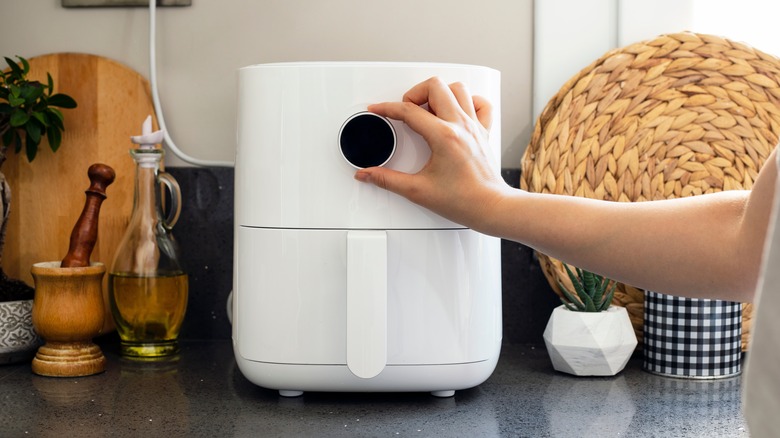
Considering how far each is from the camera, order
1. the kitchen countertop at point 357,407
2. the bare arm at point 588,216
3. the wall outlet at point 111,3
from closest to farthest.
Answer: the bare arm at point 588,216, the kitchen countertop at point 357,407, the wall outlet at point 111,3

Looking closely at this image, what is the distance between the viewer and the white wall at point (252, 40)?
3.64 feet

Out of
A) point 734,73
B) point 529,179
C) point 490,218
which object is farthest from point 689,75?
point 490,218

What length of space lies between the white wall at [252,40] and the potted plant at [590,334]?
0.25 meters

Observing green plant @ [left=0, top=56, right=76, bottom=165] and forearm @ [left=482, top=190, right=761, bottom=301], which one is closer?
forearm @ [left=482, top=190, right=761, bottom=301]

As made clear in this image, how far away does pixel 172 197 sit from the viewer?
1.03m

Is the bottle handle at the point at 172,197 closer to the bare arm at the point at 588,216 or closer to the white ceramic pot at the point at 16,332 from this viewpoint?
the white ceramic pot at the point at 16,332

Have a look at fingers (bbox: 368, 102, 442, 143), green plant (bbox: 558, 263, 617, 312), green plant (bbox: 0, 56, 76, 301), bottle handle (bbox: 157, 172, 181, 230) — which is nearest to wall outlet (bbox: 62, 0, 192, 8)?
green plant (bbox: 0, 56, 76, 301)

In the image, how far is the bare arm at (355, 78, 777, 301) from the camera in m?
0.55

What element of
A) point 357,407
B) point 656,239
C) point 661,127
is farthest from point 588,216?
point 661,127

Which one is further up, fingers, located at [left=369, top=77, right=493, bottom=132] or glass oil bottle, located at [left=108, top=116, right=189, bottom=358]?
fingers, located at [left=369, top=77, right=493, bottom=132]

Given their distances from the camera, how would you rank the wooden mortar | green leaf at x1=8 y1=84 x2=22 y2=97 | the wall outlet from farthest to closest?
the wall outlet, green leaf at x1=8 y1=84 x2=22 y2=97, the wooden mortar

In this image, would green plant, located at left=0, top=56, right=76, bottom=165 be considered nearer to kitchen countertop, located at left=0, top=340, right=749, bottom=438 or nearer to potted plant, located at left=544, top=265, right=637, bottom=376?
kitchen countertop, located at left=0, top=340, right=749, bottom=438

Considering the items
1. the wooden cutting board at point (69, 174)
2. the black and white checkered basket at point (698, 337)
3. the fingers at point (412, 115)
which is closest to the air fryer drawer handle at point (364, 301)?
the fingers at point (412, 115)

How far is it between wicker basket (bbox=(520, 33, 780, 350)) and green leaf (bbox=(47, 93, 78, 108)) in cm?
59
